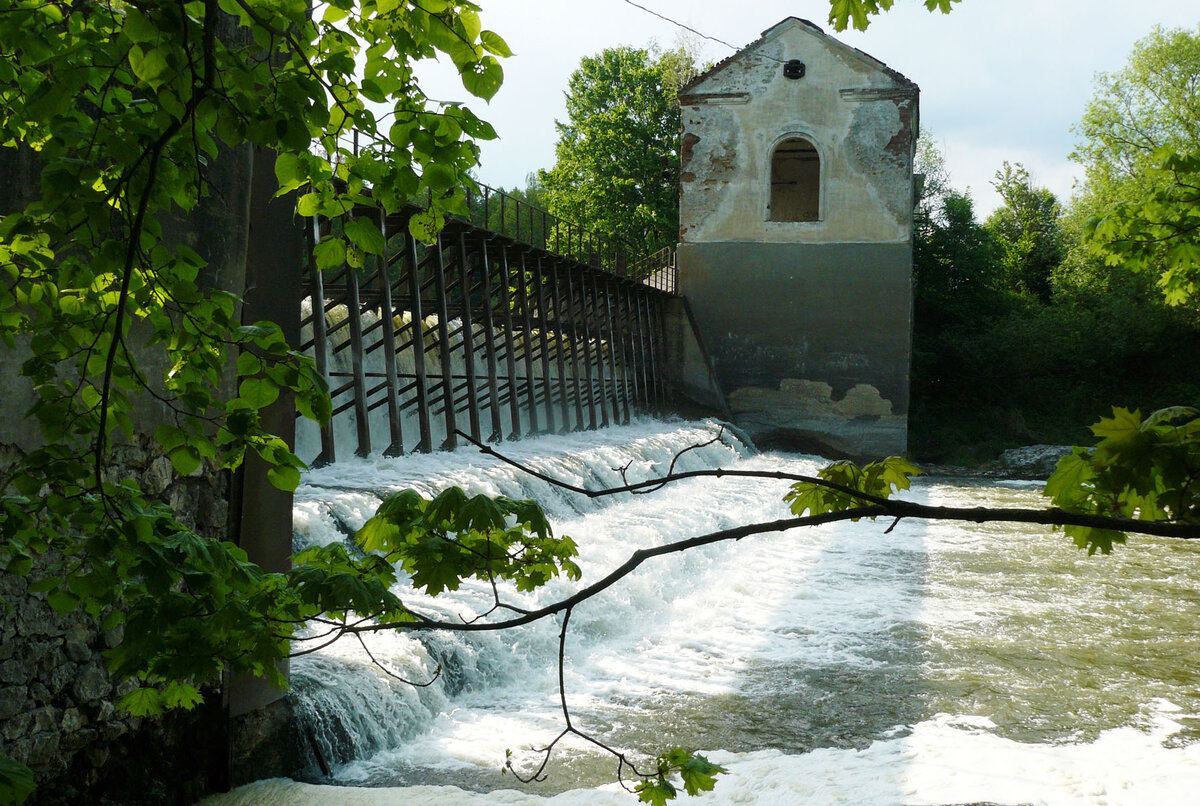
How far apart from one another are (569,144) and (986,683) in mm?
29083

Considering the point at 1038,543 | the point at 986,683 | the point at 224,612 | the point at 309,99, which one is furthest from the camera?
the point at 1038,543

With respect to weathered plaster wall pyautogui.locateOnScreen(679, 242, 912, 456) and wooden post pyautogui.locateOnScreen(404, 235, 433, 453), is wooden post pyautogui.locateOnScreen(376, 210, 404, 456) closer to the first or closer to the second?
wooden post pyautogui.locateOnScreen(404, 235, 433, 453)

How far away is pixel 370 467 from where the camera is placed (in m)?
9.11

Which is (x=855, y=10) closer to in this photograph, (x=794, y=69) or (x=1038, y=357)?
(x=794, y=69)

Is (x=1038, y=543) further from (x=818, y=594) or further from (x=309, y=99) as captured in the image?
(x=309, y=99)

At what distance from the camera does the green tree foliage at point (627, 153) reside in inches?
1194

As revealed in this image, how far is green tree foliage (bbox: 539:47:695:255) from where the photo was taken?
3033 cm

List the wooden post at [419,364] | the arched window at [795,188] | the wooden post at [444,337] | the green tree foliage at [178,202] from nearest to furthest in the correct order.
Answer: the green tree foliage at [178,202]
the wooden post at [419,364]
the wooden post at [444,337]
the arched window at [795,188]

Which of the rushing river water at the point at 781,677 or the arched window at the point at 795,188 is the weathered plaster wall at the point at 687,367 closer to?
the arched window at the point at 795,188

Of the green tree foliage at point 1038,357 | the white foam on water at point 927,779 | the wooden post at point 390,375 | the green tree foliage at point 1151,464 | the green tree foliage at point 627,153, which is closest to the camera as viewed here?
the green tree foliage at point 1151,464

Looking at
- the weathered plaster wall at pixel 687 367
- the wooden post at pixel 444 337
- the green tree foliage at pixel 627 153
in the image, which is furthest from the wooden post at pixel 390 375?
the green tree foliage at pixel 627 153

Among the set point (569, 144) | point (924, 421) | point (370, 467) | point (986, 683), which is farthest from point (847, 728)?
point (569, 144)

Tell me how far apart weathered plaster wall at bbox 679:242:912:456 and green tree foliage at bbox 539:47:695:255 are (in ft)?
33.1

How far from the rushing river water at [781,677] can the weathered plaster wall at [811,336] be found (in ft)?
30.1
